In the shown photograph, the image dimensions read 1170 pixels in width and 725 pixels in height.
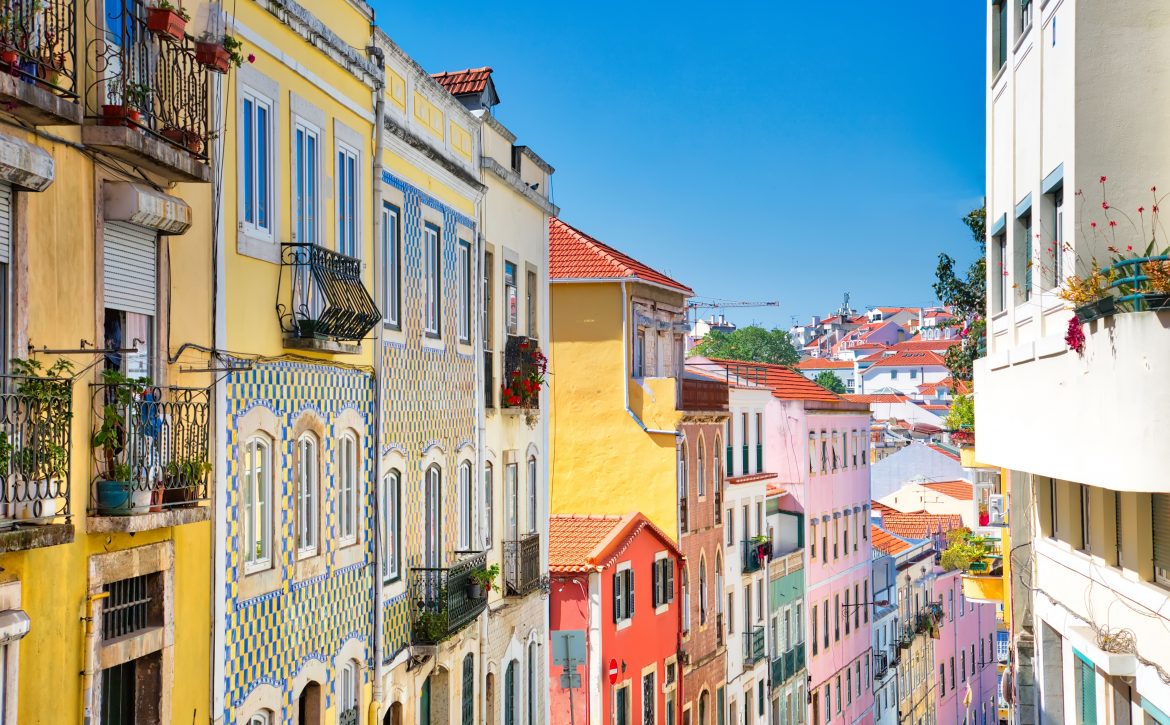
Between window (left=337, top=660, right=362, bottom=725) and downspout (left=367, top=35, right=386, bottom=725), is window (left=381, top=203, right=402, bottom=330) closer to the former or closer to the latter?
downspout (left=367, top=35, right=386, bottom=725)

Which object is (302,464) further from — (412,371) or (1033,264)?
(1033,264)

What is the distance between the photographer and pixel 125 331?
1091cm

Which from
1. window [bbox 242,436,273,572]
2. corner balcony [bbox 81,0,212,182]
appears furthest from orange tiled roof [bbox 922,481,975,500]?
corner balcony [bbox 81,0,212,182]

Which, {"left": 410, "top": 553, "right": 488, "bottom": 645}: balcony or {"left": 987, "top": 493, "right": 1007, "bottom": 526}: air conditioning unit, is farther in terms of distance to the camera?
{"left": 987, "top": 493, "right": 1007, "bottom": 526}: air conditioning unit

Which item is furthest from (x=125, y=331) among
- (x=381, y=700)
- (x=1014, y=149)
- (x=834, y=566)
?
(x=834, y=566)

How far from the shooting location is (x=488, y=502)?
22.3m

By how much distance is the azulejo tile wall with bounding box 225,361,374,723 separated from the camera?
1298 cm

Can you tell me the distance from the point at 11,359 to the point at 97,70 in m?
2.32

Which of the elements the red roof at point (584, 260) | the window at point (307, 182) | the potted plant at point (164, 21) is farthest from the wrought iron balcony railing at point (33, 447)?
the red roof at point (584, 260)

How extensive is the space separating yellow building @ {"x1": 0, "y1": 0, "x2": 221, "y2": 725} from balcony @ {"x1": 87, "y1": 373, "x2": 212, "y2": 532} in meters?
0.02

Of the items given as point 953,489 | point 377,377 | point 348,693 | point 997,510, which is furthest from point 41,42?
point 953,489

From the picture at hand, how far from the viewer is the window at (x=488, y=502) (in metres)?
21.8

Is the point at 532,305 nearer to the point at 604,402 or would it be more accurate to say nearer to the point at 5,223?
the point at 604,402

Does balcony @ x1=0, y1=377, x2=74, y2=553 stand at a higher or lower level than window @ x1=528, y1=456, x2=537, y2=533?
higher
